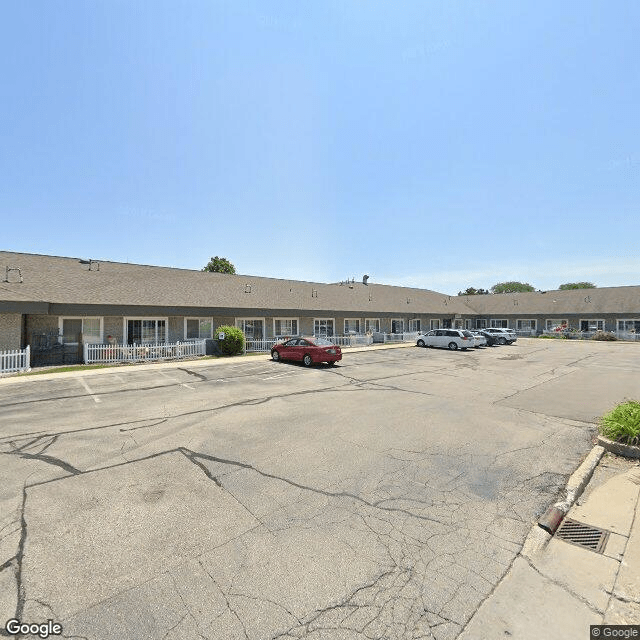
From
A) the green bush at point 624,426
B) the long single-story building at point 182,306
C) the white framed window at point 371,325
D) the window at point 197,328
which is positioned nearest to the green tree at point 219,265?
the long single-story building at point 182,306

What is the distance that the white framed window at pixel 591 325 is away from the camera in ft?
144

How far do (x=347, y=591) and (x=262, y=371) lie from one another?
46.5ft

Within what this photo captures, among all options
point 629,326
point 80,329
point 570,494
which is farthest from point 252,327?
point 629,326

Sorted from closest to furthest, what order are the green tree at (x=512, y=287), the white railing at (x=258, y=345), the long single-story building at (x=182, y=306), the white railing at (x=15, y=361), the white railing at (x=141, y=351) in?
the white railing at (x=15, y=361) → the long single-story building at (x=182, y=306) → the white railing at (x=141, y=351) → the white railing at (x=258, y=345) → the green tree at (x=512, y=287)

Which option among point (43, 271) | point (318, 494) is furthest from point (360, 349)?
point (318, 494)

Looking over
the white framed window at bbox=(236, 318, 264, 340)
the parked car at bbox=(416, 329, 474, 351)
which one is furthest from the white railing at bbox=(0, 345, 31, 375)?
the parked car at bbox=(416, 329, 474, 351)

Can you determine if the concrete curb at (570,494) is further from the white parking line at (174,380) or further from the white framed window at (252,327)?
the white framed window at (252,327)

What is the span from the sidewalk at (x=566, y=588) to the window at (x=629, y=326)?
1898 inches

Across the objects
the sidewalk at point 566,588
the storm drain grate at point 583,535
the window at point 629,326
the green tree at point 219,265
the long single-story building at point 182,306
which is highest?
the green tree at point 219,265

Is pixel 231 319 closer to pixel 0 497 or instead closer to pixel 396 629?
pixel 0 497

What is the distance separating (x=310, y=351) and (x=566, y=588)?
16136 mm

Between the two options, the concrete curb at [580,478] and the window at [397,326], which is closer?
the concrete curb at [580,478]

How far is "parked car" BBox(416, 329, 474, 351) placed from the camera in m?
30.0

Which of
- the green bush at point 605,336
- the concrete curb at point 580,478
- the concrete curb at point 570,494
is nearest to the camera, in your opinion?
the concrete curb at point 570,494
